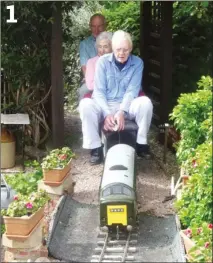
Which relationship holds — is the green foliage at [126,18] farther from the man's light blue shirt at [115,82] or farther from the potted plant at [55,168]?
the potted plant at [55,168]

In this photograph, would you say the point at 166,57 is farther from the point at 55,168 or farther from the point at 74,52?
the point at 55,168

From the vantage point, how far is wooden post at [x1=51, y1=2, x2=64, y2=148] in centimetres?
863

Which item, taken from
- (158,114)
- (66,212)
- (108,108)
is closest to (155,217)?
(66,212)

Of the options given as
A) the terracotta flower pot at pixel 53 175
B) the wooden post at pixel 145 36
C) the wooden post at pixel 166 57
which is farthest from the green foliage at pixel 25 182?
the wooden post at pixel 145 36

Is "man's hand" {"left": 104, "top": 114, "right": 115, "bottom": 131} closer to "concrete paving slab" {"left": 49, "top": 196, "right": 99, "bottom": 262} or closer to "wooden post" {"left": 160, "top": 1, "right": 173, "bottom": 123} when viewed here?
"concrete paving slab" {"left": 49, "top": 196, "right": 99, "bottom": 262}

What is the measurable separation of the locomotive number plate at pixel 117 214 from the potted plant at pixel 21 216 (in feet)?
2.19

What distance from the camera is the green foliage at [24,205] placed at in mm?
6234

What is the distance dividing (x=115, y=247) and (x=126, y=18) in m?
4.92

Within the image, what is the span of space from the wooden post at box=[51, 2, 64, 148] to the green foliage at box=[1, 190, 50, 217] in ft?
8.04

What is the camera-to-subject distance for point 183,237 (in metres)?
6.41

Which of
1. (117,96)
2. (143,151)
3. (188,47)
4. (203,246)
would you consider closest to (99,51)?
(117,96)

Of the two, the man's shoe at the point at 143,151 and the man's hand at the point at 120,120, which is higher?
the man's hand at the point at 120,120

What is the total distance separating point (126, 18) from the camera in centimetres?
1074

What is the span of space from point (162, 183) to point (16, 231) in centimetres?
242
